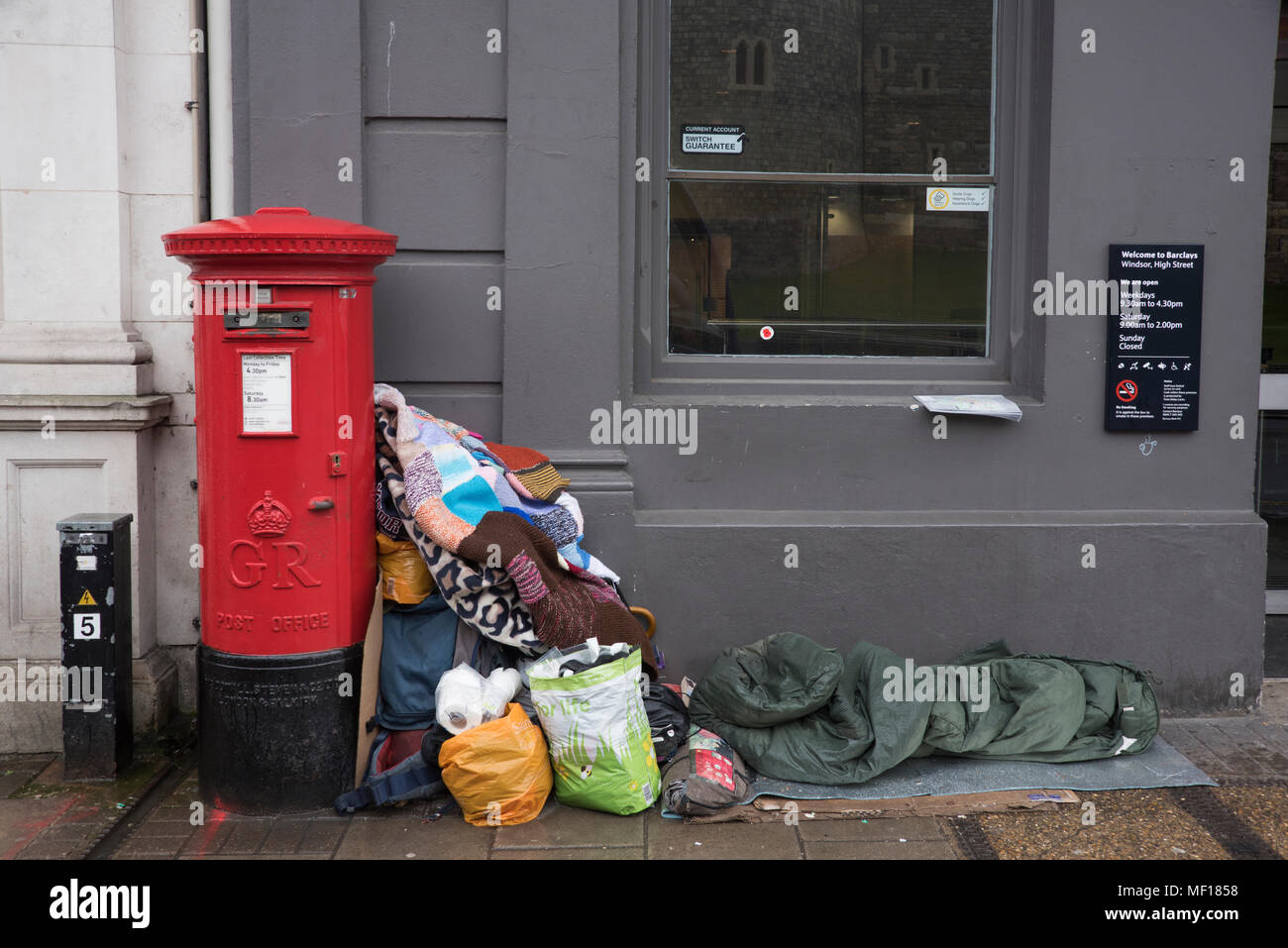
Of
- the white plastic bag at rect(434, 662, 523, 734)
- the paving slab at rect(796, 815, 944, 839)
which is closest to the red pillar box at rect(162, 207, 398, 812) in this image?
the white plastic bag at rect(434, 662, 523, 734)

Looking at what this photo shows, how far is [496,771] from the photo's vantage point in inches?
167

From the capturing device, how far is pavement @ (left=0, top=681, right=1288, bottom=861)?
4109 millimetres

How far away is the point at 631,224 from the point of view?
5.19 m

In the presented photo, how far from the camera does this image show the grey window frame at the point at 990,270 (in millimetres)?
5262

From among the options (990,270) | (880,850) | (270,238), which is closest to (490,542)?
(270,238)

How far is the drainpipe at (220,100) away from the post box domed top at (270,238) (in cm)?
97

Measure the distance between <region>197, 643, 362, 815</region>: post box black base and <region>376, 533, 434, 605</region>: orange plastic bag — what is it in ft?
1.03

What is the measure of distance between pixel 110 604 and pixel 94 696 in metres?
0.34

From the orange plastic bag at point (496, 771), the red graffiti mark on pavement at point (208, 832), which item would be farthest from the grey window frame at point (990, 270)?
the red graffiti mark on pavement at point (208, 832)

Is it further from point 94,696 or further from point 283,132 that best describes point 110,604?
point 283,132

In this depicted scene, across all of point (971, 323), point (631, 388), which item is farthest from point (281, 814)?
point (971, 323)

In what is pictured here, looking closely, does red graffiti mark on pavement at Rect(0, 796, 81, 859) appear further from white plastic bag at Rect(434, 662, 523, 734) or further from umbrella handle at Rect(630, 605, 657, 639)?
umbrella handle at Rect(630, 605, 657, 639)

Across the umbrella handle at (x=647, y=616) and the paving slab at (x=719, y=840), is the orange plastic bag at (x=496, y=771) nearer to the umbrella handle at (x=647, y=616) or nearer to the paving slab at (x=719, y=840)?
the paving slab at (x=719, y=840)

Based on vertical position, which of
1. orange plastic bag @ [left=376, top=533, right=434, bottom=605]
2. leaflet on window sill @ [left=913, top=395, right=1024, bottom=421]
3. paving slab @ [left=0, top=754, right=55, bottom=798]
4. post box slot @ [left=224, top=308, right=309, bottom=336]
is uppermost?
post box slot @ [left=224, top=308, right=309, bottom=336]
